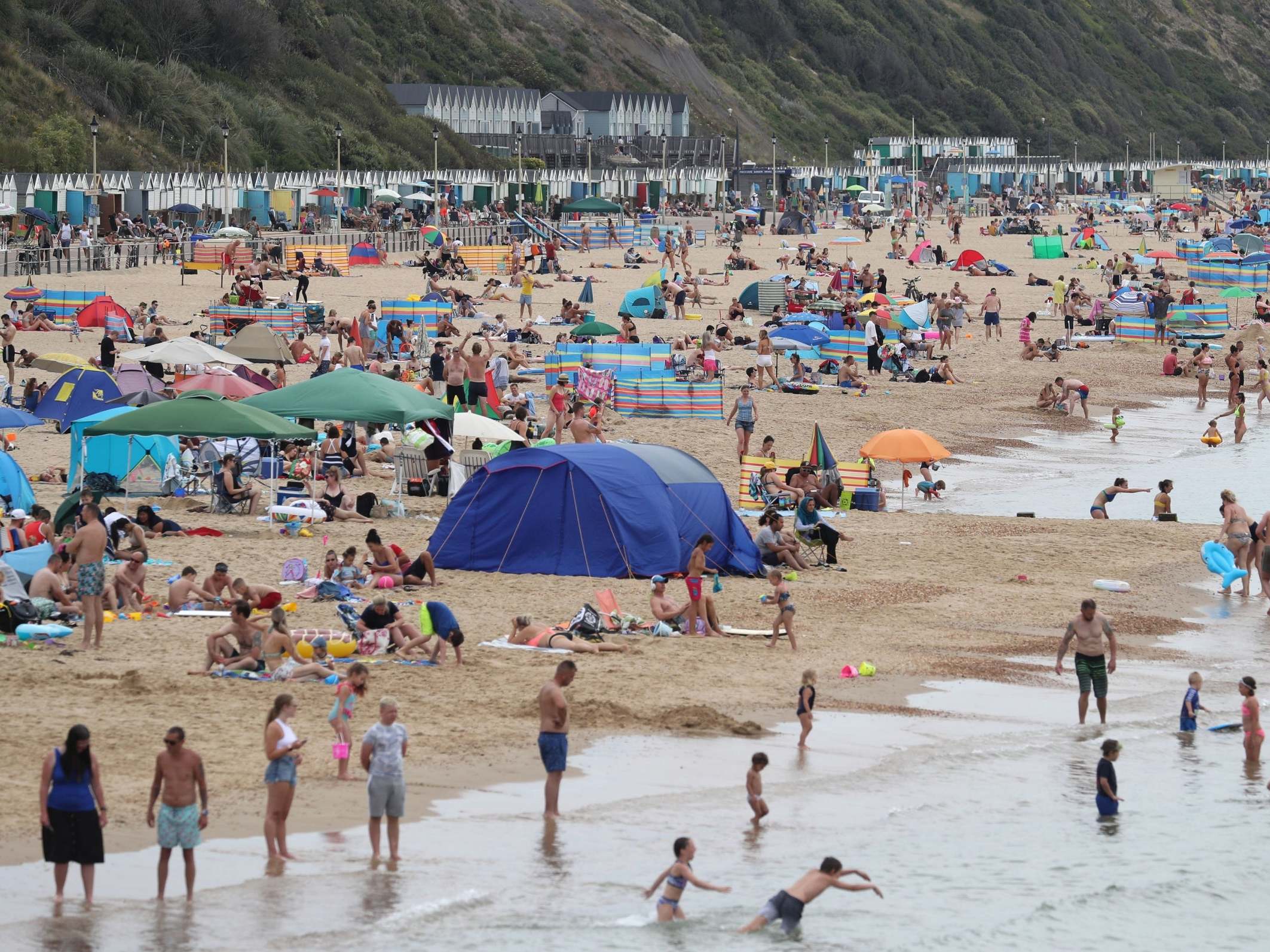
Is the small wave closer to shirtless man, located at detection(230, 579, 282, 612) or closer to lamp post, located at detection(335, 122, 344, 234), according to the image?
shirtless man, located at detection(230, 579, 282, 612)

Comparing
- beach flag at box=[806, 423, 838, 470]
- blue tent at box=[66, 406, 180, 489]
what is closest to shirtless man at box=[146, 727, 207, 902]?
blue tent at box=[66, 406, 180, 489]

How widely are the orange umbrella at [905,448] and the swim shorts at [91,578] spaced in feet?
32.1

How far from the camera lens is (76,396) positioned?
70.8 ft

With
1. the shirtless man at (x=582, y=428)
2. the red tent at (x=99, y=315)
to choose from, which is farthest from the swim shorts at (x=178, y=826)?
the red tent at (x=99, y=315)

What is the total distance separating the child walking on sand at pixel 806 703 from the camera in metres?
11.8

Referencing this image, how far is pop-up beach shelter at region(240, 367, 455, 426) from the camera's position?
717 inches

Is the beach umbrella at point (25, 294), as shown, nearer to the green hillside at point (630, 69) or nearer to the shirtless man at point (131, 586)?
the shirtless man at point (131, 586)

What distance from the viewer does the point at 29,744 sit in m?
10.8

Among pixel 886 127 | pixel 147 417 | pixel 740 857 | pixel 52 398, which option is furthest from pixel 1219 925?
pixel 886 127

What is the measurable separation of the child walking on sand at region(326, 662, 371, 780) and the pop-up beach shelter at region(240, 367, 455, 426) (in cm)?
759

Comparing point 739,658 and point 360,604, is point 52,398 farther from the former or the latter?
point 739,658

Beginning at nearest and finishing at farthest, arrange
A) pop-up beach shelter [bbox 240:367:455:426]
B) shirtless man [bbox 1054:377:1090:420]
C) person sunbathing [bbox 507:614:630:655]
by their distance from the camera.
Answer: person sunbathing [bbox 507:614:630:655] → pop-up beach shelter [bbox 240:367:455:426] → shirtless man [bbox 1054:377:1090:420]

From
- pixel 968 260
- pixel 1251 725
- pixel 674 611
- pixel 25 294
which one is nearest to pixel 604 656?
pixel 674 611

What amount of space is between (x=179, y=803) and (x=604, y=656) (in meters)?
5.38
